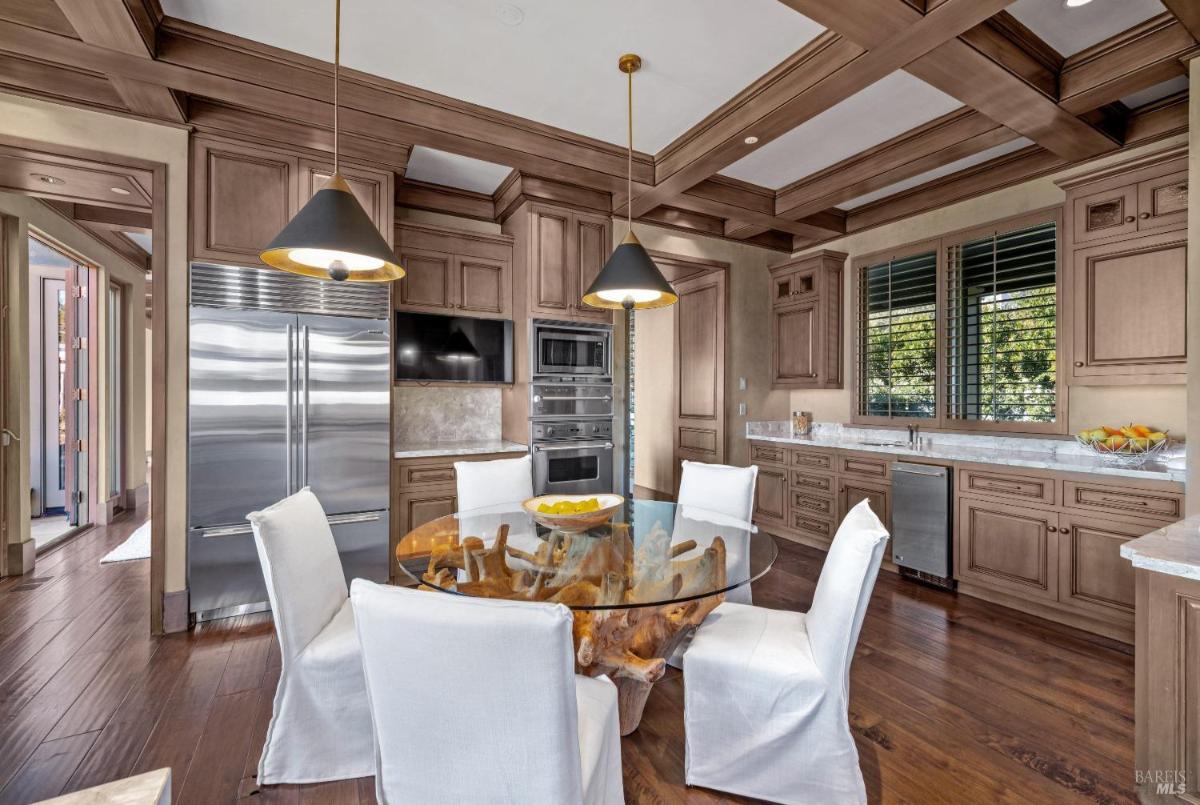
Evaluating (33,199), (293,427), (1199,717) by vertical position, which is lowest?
(1199,717)

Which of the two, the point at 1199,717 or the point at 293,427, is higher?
the point at 293,427

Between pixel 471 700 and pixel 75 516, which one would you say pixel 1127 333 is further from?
pixel 75 516

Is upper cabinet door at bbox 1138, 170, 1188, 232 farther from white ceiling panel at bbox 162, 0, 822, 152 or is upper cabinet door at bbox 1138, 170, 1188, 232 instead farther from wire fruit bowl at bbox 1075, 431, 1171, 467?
white ceiling panel at bbox 162, 0, 822, 152

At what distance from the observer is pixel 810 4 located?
2.08m

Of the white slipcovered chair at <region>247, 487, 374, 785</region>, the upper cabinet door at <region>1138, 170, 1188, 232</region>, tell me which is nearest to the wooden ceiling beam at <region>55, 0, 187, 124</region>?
the white slipcovered chair at <region>247, 487, 374, 785</region>

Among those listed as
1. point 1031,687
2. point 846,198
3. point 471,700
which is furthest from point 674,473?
point 471,700

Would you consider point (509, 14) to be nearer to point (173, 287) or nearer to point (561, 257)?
point (561, 257)

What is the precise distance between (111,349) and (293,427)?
3788 millimetres

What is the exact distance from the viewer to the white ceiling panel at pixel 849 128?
302 cm

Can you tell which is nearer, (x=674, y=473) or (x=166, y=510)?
(x=166, y=510)

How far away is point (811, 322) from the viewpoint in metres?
4.97

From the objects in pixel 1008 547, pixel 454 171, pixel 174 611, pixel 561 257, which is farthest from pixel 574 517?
pixel 454 171

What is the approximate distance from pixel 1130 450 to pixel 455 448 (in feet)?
13.3

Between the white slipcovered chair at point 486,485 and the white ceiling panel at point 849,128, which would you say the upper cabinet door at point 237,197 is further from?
the white ceiling panel at point 849,128
